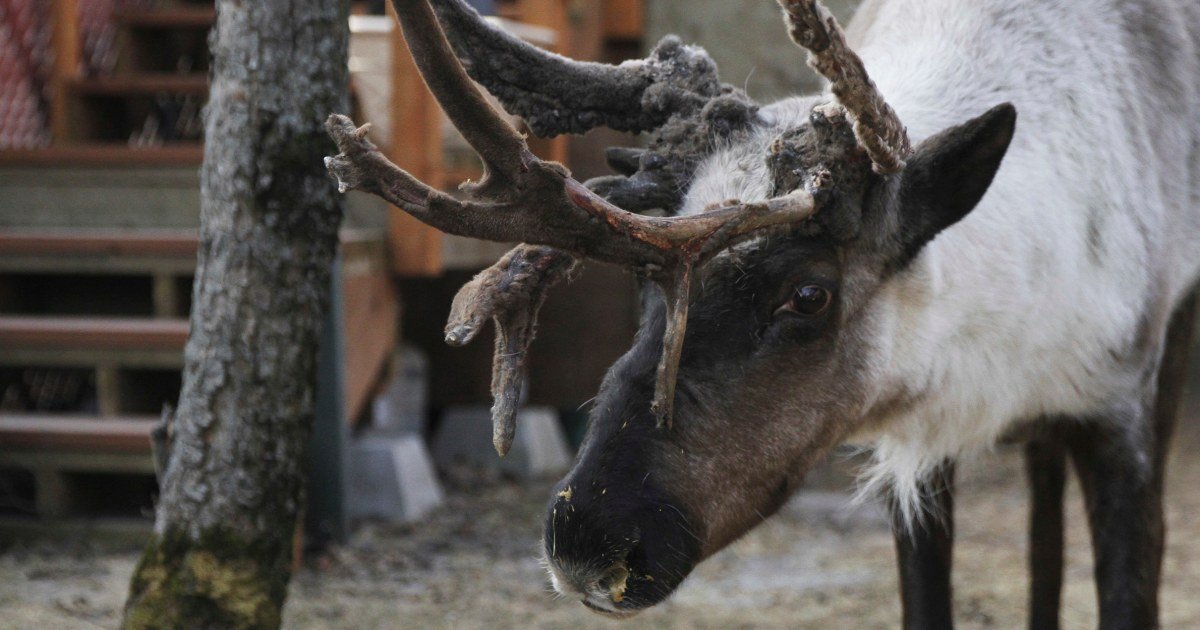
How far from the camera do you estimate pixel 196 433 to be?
130 inches

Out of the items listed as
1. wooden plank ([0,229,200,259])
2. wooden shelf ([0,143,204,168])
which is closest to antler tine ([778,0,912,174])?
wooden plank ([0,229,200,259])

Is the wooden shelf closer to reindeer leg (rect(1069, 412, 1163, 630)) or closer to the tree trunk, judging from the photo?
the tree trunk

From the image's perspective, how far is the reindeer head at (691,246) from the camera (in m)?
2.31

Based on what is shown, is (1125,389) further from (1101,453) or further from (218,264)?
(218,264)

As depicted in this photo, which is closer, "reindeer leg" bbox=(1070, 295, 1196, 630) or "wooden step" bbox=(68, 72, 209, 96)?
"reindeer leg" bbox=(1070, 295, 1196, 630)

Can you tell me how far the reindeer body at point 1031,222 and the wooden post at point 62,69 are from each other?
474 centimetres

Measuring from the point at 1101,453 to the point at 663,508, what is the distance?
151cm

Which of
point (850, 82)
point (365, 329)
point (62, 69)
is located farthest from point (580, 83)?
point (62, 69)

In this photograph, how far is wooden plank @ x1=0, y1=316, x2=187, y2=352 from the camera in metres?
5.40

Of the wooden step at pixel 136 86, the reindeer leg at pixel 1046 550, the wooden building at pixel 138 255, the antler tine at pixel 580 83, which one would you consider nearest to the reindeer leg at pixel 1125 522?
the reindeer leg at pixel 1046 550

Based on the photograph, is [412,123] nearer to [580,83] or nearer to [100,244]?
[100,244]

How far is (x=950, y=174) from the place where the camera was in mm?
2707

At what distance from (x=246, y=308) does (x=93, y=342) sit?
2.56 meters

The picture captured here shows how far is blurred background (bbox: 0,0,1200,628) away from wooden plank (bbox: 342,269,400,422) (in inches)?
0.8
